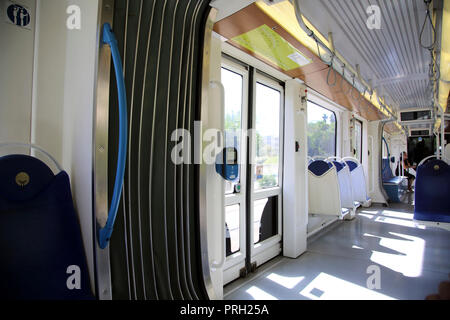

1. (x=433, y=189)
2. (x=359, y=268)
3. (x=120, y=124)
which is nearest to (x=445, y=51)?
(x=433, y=189)

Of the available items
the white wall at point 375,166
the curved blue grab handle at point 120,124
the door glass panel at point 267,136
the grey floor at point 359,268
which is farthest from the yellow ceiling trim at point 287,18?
the white wall at point 375,166

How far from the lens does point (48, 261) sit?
1.07 meters

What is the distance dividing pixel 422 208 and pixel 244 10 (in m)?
3.78

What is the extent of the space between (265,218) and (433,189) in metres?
2.56

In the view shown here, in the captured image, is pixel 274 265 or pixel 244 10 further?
pixel 274 265

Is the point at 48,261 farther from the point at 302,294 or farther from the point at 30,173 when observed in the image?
the point at 302,294

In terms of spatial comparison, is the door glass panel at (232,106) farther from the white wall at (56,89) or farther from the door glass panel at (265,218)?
the white wall at (56,89)

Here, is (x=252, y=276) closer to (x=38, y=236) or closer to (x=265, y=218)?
(x=265, y=218)

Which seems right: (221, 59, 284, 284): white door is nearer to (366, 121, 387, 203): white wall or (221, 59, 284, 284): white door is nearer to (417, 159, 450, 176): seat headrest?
(417, 159, 450, 176): seat headrest

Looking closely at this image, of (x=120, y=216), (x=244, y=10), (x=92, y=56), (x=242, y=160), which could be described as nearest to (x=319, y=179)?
(x=242, y=160)

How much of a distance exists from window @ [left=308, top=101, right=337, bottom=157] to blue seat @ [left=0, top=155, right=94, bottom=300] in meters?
4.48

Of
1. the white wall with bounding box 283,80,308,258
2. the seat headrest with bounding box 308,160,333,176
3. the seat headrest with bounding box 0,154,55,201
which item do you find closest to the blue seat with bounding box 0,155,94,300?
the seat headrest with bounding box 0,154,55,201

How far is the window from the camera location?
5.01 metres
